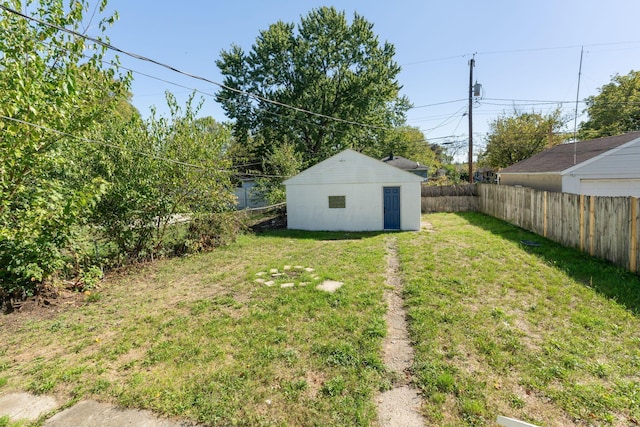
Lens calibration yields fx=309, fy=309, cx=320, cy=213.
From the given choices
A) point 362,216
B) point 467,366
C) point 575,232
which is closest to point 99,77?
point 467,366

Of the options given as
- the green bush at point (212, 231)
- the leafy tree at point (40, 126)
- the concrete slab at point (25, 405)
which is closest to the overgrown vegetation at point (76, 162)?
the leafy tree at point (40, 126)

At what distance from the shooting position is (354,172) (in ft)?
43.3

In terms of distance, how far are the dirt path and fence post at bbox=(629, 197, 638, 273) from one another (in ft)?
14.7

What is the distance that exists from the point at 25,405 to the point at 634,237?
9.45 meters

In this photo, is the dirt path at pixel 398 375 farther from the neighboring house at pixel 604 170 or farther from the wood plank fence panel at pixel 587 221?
the neighboring house at pixel 604 170

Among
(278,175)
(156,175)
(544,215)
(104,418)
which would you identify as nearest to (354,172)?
(278,175)

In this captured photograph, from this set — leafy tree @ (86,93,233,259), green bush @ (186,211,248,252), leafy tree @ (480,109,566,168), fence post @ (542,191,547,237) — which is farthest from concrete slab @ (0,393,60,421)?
leafy tree @ (480,109,566,168)

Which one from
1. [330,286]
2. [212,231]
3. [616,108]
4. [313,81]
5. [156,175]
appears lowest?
[330,286]

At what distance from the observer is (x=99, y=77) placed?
20.1 ft

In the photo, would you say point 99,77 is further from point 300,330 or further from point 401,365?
point 401,365

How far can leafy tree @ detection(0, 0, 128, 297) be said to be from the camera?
4773mm

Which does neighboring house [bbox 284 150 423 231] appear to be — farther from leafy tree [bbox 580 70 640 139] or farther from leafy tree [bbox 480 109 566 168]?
leafy tree [bbox 580 70 640 139]

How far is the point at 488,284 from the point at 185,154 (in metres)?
8.33

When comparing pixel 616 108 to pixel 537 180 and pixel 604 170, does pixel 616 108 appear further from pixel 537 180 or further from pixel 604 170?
pixel 604 170
